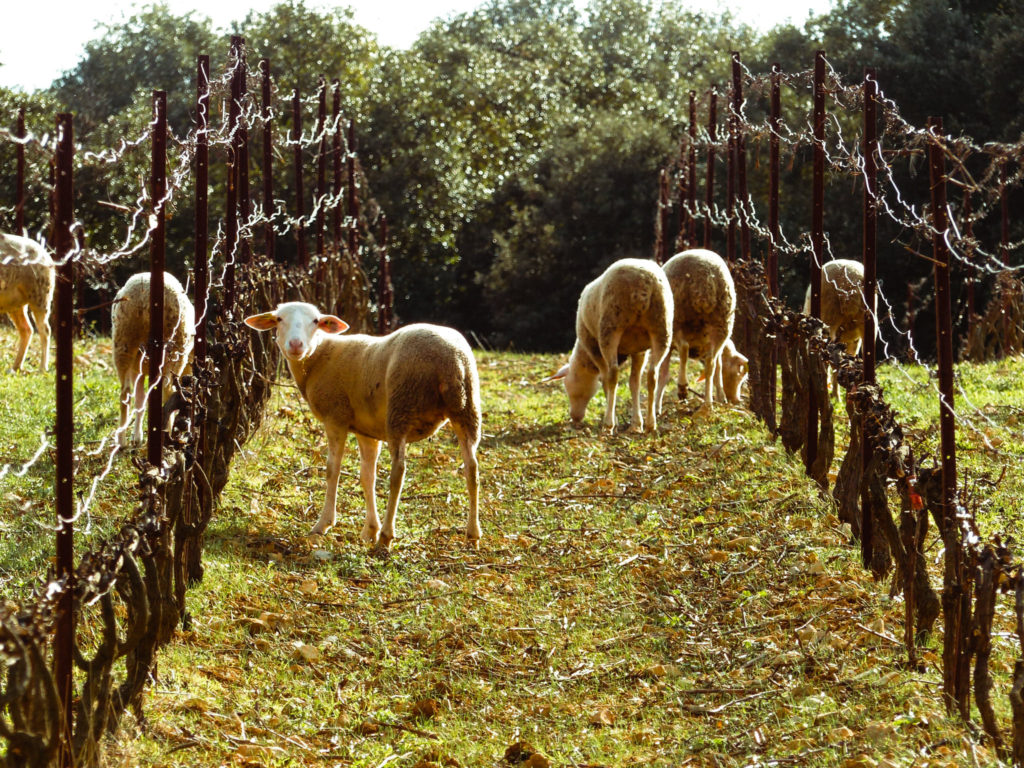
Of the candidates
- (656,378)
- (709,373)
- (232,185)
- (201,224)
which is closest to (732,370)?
(709,373)

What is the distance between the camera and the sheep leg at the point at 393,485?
7.70 meters

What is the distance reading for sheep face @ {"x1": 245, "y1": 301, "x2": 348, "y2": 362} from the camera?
8.09m

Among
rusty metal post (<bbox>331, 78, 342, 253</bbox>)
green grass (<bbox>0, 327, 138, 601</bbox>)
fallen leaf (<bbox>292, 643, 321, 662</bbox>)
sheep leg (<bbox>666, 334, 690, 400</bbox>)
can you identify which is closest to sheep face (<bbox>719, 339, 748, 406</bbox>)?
sheep leg (<bbox>666, 334, 690, 400</bbox>)

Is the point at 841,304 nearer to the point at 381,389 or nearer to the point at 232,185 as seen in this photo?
the point at 381,389

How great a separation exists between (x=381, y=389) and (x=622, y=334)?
4.16 metres

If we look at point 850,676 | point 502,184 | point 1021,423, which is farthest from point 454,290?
point 850,676

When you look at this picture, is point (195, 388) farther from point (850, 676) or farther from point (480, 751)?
point (850, 676)

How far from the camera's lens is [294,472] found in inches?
392

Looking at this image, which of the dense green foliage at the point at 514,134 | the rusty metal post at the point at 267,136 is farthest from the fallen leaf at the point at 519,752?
the dense green foliage at the point at 514,134

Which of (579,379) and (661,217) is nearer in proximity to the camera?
(579,379)

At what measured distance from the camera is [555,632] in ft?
21.5

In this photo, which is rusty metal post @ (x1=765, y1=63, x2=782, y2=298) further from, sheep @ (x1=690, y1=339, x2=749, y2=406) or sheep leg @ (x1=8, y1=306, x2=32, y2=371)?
sheep leg @ (x1=8, y1=306, x2=32, y2=371)

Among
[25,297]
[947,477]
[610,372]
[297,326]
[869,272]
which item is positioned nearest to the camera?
[947,477]

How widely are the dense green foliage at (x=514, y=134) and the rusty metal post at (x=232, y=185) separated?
15.3 m
